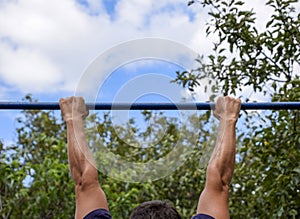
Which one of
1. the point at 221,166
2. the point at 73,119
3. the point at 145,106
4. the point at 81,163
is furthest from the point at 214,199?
the point at 145,106

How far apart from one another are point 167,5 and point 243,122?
1586mm

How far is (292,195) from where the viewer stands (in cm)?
360

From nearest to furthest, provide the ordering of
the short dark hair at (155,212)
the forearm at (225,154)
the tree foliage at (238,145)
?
the short dark hair at (155,212) → the forearm at (225,154) → the tree foliage at (238,145)

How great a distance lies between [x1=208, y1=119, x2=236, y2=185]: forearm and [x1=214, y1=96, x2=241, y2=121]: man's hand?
0.14 ft

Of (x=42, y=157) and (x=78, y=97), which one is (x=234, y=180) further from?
(x=78, y=97)

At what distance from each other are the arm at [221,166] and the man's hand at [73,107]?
457mm

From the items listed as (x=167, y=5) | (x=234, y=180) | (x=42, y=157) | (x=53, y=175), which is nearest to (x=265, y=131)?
(x=167, y=5)

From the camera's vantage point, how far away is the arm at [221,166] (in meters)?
1.87

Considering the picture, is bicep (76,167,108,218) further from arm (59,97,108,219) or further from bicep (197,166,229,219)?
bicep (197,166,229,219)

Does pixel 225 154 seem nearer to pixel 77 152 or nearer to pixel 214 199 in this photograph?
pixel 214 199

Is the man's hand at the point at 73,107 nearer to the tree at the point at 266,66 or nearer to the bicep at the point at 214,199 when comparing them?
the bicep at the point at 214,199

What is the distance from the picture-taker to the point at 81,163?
2096 millimetres

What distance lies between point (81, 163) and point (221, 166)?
44 cm

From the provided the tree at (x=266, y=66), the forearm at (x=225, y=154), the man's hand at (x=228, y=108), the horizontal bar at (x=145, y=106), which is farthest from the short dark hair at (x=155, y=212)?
the tree at (x=266, y=66)
